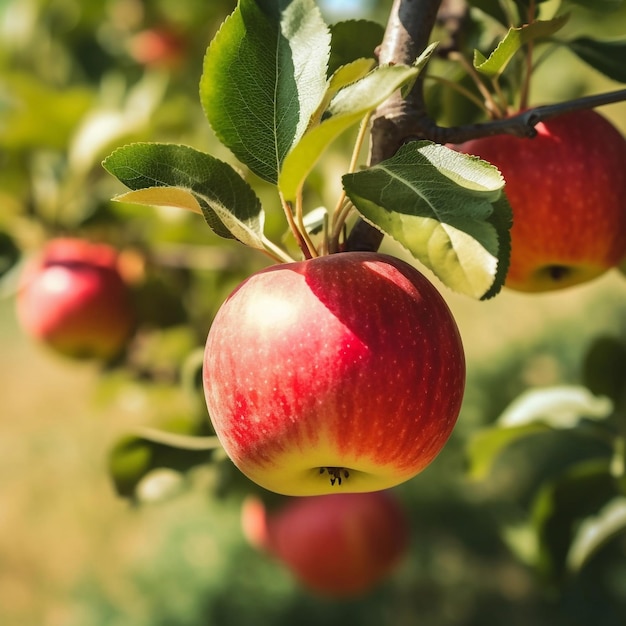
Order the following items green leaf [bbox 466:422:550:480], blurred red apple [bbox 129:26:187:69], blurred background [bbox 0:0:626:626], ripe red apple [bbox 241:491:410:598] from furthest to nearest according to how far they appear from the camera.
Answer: blurred red apple [bbox 129:26:187:69], ripe red apple [bbox 241:491:410:598], blurred background [bbox 0:0:626:626], green leaf [bbox 466:422:550:480]

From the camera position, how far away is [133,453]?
2.90ft

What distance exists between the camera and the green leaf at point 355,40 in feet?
2.07

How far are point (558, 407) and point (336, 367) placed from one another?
0.53m

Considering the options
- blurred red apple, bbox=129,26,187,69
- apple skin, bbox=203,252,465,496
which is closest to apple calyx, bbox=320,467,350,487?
apple skin, bbox=203,252,465,496

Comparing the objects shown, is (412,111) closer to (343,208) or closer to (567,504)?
(343,208)

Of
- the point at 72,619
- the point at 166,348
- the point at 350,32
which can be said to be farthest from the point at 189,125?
the point at 72,619

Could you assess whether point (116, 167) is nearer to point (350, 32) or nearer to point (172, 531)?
point (350, 32)

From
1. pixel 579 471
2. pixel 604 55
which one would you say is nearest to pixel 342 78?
pixel 604 55

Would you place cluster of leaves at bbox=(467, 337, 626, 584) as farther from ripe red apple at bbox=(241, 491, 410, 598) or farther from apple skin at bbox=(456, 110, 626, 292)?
ripe red apple at bbox=(241, 491, 410, 598)

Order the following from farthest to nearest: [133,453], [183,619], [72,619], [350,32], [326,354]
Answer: [72,619], [183,619], [133,453], [350,32], [326,354]

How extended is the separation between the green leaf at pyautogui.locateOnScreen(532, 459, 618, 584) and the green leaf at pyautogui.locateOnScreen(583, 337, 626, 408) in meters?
0.08

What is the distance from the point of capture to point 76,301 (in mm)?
1334

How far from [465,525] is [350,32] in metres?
1.35

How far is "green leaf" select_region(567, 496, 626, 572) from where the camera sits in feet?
2.92
